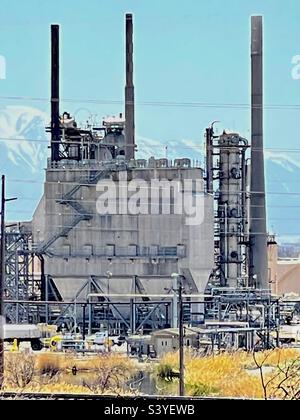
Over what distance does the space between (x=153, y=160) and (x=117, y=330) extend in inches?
22.6

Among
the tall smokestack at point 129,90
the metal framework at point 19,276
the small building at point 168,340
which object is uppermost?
the tall smokestack at point 129,90

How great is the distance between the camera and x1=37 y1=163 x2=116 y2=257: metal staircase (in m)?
2.13

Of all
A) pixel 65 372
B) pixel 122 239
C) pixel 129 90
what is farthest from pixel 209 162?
pixel 65 372

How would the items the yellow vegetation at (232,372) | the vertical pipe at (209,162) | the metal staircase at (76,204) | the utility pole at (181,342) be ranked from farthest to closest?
1. the metal staircase at (76,204)
2. the vertical pipe at (209,162)
3. the utility pole at (181,342)
4. the yellow vegetation at (232,372)

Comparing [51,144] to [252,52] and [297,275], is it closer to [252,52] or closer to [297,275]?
[252,52]

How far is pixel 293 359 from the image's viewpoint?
164cm

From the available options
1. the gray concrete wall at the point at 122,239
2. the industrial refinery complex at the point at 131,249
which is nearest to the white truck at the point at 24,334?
the industrial refinery complex at the point at 131,249

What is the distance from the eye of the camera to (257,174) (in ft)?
6.73

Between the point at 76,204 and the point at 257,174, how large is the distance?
558 millimetres

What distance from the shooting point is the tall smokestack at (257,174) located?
167 centimetres

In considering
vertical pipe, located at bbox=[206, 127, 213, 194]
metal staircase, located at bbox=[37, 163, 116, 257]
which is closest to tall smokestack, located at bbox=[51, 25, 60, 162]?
metal staircase, located at bbox=[37, 163, 116, 257]

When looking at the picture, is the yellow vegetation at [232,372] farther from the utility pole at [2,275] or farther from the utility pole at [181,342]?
the utility pole at [2,275]

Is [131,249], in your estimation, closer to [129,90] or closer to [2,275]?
[2,275]

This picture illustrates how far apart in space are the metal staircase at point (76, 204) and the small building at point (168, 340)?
0.44 metres
